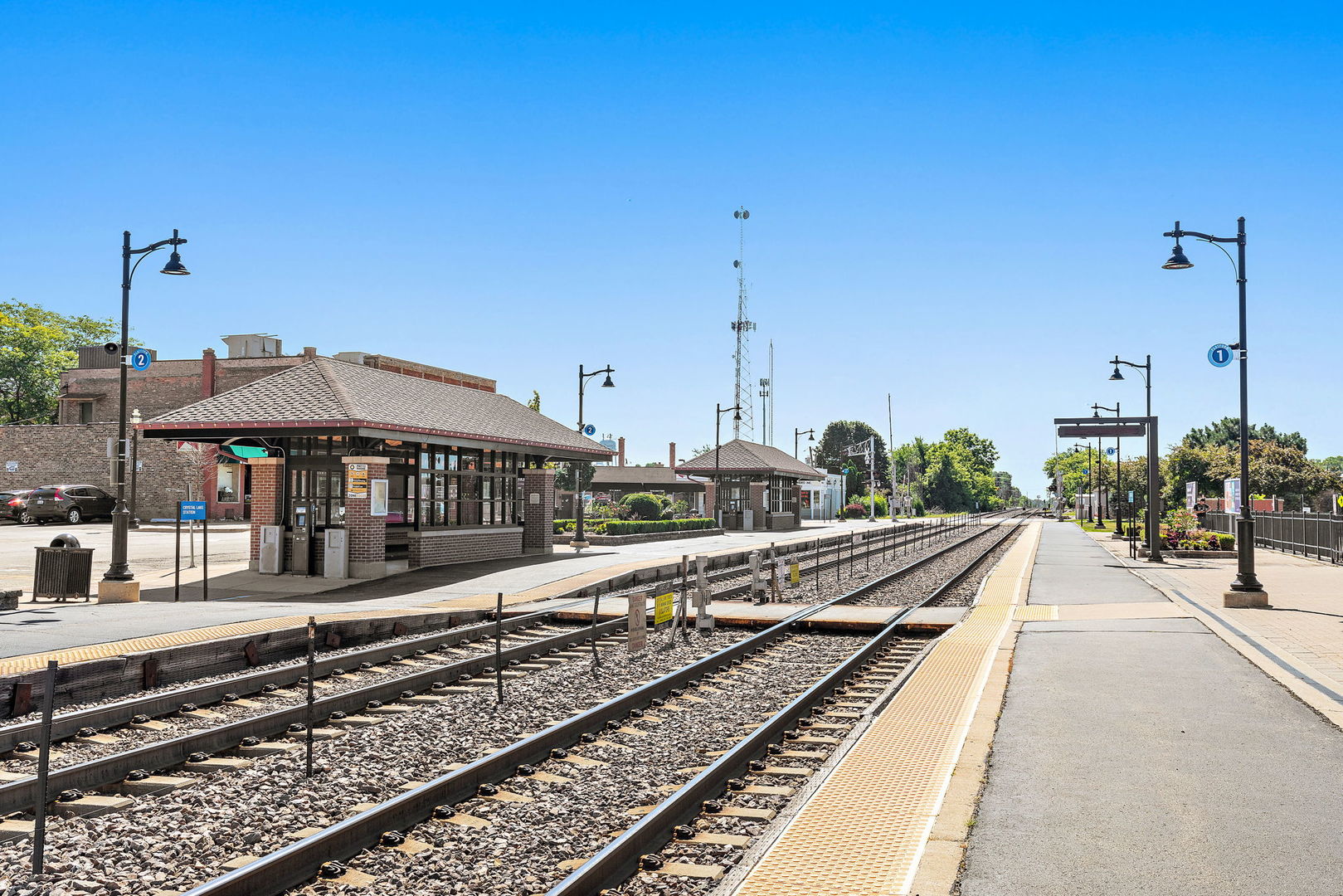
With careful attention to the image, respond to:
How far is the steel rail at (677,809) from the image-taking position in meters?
5.29

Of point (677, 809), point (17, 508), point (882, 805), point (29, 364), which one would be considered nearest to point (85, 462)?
point (17, 508)

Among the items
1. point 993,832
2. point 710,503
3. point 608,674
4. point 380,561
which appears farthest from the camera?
point 710,503

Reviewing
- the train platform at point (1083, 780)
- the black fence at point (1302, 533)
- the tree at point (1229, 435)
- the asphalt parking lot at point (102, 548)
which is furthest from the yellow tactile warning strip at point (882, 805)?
the tree at point (1229, 435)

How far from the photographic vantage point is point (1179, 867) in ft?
17.6

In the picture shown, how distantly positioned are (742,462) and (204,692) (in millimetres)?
50157

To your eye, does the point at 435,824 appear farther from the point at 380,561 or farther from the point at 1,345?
the point at 1,345

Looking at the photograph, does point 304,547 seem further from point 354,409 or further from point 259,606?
point 259,606

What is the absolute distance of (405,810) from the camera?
644 cm

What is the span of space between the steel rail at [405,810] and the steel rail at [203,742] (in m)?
2.39

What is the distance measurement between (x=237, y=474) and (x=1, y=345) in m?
35.5

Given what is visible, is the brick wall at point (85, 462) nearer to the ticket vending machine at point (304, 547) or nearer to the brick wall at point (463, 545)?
the brick wall at point (463, 545)

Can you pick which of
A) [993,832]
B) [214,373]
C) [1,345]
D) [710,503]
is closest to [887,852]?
[993,832]

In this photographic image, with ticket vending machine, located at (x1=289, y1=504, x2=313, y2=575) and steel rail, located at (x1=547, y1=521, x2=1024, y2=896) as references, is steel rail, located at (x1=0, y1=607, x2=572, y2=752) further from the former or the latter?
ticket vending machine, located at (x1=289, y1=504, x2=313, y2=575)

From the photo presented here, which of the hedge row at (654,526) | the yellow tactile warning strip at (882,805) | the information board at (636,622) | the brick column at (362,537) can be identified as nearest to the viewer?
the yellow tactile warning strip at (882,805)
